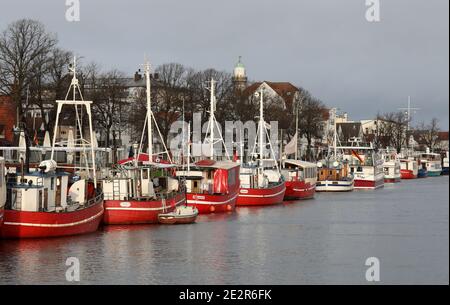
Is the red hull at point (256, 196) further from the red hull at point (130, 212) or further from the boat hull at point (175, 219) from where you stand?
the red hull at point (130, 212)

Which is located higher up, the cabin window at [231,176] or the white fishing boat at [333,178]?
the cabin window at [231,176]

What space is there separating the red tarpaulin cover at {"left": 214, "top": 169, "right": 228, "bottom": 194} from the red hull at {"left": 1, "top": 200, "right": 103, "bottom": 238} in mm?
19406

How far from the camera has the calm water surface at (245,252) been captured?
42.8m

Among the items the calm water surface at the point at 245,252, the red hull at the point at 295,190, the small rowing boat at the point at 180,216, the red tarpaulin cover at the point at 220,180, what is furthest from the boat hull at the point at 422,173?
the small rowing boat at the point at 180,216

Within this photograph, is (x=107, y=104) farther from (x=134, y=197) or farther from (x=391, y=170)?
(x=391, y=170)

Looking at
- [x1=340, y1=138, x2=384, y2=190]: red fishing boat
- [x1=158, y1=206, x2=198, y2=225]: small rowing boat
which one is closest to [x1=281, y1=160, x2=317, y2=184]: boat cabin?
[x1=340, y1=138, x2=384, y2=190]: red fishing boat

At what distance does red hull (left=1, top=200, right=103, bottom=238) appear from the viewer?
51.4 m

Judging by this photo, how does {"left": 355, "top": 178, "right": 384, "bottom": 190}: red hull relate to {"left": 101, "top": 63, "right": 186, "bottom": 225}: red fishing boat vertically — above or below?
below

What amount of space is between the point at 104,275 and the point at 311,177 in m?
62.5

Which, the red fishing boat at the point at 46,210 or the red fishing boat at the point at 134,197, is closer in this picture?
the red fishing boat at the point at 46,210

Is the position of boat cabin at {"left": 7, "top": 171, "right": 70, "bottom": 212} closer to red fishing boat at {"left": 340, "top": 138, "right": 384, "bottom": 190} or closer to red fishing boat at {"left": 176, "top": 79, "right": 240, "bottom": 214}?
red fishing boat at {"left": 176, "top": 79, "right": 240, "bottom": 214}

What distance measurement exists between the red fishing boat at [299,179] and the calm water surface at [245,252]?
24.4m

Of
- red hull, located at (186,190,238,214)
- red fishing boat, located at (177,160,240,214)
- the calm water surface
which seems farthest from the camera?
red fishing boat, located at (177,160,240,214)
